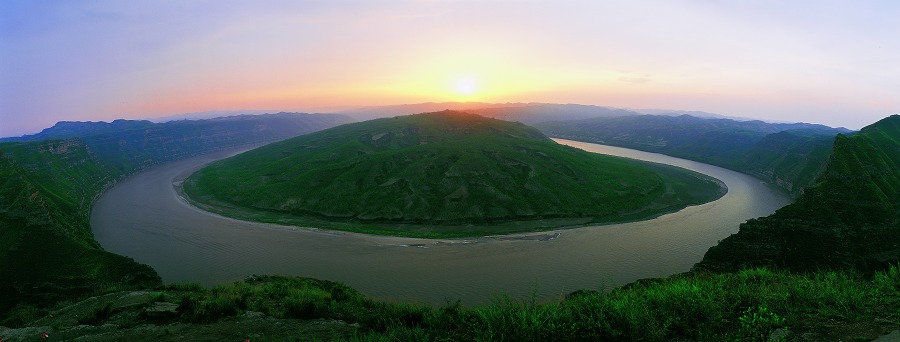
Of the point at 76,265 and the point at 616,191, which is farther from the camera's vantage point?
the point at 616,191

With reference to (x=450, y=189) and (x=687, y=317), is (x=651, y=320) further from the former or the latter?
(x=450, y=189)

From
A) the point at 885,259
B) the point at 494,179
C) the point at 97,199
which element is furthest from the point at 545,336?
the point at 97,199

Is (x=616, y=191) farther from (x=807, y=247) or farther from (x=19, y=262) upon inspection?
(x=19, y=262)

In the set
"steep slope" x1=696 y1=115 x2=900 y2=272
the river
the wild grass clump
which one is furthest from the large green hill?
the wild grass clump

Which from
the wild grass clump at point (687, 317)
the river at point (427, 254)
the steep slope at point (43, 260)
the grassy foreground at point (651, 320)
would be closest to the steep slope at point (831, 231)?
the river at point (427, 254)

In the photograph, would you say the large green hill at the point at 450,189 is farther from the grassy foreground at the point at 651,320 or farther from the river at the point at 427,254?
the grassy foreground at the point at 651,320

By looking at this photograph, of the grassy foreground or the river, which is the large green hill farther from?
the grassy foreground
